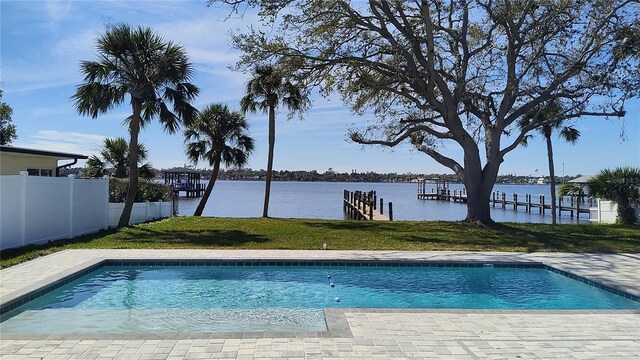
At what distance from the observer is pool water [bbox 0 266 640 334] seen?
5.75 m

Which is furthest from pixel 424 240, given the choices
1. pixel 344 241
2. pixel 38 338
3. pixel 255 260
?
pixel 38 338

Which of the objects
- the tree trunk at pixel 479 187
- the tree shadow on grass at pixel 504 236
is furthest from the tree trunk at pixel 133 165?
the tree trunk at pixel 479 187

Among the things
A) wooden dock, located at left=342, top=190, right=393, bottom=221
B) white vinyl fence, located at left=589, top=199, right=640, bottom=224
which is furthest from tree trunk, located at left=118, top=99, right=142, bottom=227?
white vinyl fence, located at left=589, top=199, right=640, bottom=224

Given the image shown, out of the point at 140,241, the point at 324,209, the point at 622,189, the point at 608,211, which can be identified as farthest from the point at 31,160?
the point at 324,209

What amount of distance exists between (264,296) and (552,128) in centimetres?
1973

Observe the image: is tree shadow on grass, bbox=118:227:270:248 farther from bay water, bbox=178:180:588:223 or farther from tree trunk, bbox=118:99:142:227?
bay water, bbox=178:180:588:223

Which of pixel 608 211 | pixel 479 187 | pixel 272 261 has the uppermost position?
pixel 479 187

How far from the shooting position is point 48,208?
36.6 ft

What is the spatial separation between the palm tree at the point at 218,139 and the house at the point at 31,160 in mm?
7063

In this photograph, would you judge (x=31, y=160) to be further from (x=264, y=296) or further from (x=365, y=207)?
(x=365, y=207)

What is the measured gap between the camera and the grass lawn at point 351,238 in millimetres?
11250

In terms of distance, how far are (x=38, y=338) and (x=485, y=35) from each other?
15.8 metres

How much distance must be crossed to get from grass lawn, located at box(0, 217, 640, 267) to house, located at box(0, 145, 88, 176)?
3.23m

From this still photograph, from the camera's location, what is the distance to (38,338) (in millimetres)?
4590
